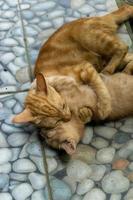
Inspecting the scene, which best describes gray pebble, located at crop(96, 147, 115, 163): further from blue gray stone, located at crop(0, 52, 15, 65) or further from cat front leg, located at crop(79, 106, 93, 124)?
blue gray stone, located at crop(0, 52, 15, 65)

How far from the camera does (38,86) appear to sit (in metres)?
2.32

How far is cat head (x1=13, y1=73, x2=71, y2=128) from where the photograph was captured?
7.57 feet

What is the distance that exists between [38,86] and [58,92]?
16 centimetres

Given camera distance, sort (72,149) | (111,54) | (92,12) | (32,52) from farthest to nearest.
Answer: (92,12), (32,52), (111,54), (72,149)

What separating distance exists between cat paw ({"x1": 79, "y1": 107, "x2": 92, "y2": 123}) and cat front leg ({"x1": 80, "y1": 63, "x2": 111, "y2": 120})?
0.16ft

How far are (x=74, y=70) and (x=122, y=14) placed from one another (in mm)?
670

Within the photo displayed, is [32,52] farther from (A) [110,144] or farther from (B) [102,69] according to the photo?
(A) [110,144]

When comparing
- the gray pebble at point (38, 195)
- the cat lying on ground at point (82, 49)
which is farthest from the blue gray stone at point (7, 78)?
the gray pebble at point (38, 195)

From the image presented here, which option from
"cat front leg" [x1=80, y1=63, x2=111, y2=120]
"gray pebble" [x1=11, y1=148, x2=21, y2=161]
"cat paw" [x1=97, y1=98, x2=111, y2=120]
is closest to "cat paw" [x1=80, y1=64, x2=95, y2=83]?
"cat front leg" [x1=80, y1=63, x2=111, y2=120]

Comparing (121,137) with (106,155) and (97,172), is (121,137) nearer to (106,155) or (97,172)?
(106,155)

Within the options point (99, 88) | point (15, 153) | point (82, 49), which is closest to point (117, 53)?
point (82, 49)

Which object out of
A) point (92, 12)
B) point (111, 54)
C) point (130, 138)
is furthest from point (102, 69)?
point (92, 12)

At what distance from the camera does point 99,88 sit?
2506mm

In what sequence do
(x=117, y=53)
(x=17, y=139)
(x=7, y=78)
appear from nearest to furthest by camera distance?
(x=17, y=139) → (x=117, y=53) → (x=7, y=78)
